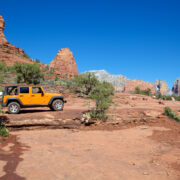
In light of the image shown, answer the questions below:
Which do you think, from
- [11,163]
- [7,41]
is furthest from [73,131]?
[7,41]

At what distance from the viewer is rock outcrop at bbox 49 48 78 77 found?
63.7 metres

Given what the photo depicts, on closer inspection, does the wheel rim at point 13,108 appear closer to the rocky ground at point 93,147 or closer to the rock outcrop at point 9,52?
the rocky ground at point 93,147

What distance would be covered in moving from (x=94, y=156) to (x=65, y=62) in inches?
2367

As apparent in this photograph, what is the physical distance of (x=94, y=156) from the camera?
6.12 meters

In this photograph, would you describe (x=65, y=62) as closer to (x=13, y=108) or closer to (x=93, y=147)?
(x=13, y=108)

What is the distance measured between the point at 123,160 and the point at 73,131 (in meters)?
4.31

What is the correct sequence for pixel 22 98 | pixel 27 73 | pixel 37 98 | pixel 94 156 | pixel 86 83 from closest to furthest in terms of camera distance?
1. pixel 94 156
2. pixel 22 98
3. pixel 37 98
4. pixel 27 73
5. pixel 86 83

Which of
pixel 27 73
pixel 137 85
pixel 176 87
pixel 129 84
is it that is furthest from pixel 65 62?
pixel 176 87

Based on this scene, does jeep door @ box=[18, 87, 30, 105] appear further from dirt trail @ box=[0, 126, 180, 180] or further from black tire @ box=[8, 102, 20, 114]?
dirt trail @ box=[0, 126, 180, 180]

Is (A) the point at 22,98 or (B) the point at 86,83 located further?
(B) the point at 86,83

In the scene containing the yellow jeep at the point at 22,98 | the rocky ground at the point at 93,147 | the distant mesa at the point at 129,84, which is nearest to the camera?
the rocky ground at the point at 93,147

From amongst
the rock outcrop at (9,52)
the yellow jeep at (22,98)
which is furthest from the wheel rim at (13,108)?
the rock outcrop at (9,52)

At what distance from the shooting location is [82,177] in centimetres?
446

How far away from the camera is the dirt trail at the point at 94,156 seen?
184 inches
